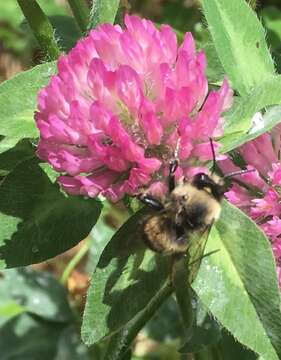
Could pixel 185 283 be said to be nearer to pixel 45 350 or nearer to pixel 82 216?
pixel 82 216

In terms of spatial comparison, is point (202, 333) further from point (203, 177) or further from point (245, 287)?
point (203, 177)

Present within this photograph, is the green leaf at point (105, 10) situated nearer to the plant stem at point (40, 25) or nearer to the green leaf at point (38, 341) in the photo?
the plant stem at point (40, 25)

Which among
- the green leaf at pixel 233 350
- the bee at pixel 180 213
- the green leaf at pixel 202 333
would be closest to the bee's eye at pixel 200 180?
the bee at pixel 180 213

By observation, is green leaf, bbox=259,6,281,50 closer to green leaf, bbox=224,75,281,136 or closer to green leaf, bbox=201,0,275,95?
green leaf, bbox=201,0,275,95

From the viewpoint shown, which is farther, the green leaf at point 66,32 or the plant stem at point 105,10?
the green leaf at point 66,32

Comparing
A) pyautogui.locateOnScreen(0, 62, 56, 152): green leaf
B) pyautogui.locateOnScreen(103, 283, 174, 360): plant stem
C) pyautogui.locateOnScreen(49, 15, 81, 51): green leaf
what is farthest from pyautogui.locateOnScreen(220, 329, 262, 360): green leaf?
pyautogui.locateOnScreen(49, 15, 81, 51): green leaf

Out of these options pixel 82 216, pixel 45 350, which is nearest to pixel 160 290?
pixel 82 216

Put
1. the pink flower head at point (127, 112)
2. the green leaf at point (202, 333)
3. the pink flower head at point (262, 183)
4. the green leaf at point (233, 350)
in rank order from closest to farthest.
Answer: the pink flower head at point (127, 112), the pink flower head at point (262, 183), the green leaf at point (202, 333), the green leaf at point (233, 350)

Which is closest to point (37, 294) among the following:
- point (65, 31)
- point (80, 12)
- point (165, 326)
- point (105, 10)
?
point (165, 326)
